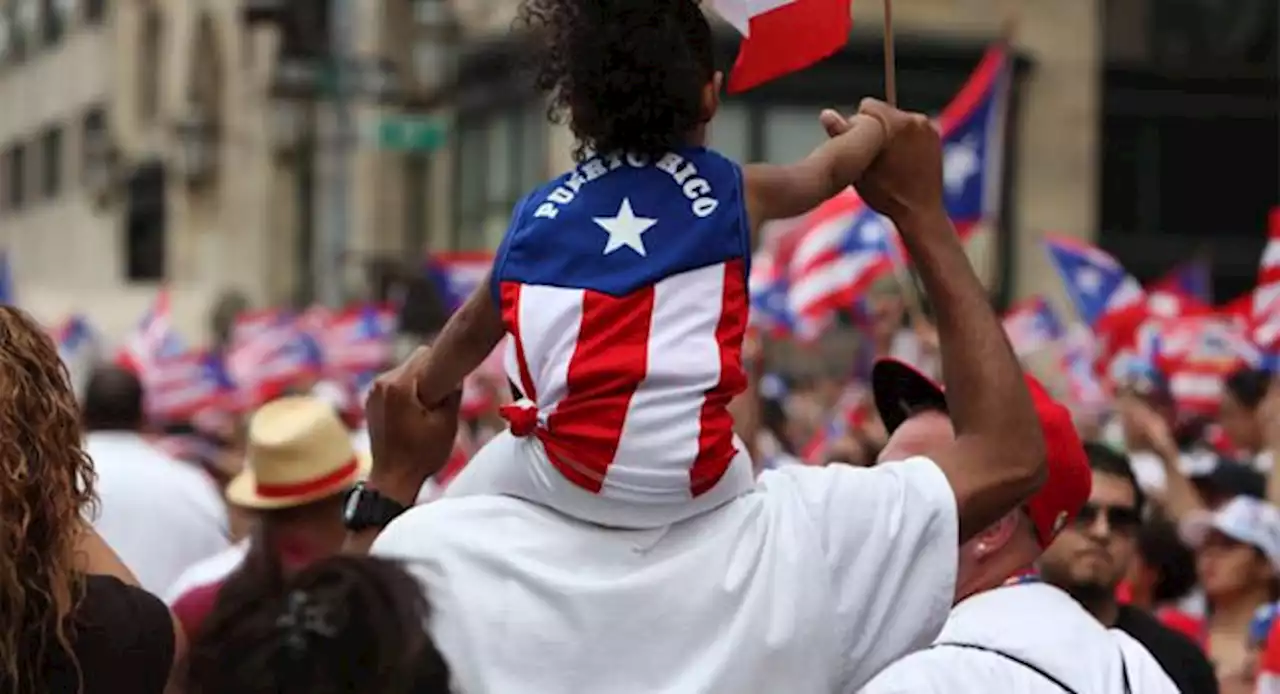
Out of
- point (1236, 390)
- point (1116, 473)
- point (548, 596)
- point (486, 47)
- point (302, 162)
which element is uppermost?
point (548, 596)

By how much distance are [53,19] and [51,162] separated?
3.24 metres

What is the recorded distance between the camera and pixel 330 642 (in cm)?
264

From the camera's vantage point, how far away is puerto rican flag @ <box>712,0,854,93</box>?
388 centimetres

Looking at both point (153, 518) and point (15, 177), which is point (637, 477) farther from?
point (15, 177)

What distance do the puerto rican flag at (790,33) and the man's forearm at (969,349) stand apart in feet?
1.35

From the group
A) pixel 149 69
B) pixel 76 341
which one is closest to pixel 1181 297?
pixel 76 341

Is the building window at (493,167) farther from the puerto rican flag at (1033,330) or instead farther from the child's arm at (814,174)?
the child's arm at (814,174)

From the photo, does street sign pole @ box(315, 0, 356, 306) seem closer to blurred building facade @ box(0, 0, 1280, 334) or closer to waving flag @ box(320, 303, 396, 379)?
blurred building facade @ box(0, 0, 1280, 334)

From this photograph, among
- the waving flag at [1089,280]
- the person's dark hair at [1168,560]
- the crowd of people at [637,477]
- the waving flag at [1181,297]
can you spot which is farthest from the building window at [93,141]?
the crowd of people at [637,477]

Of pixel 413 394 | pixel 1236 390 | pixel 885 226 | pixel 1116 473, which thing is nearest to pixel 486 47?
pixel 885 226

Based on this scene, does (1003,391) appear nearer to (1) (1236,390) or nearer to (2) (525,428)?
(2) (525,428)

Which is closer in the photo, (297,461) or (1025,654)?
(1025,654)

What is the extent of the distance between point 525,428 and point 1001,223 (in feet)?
82.2

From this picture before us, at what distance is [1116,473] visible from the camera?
592 cm
